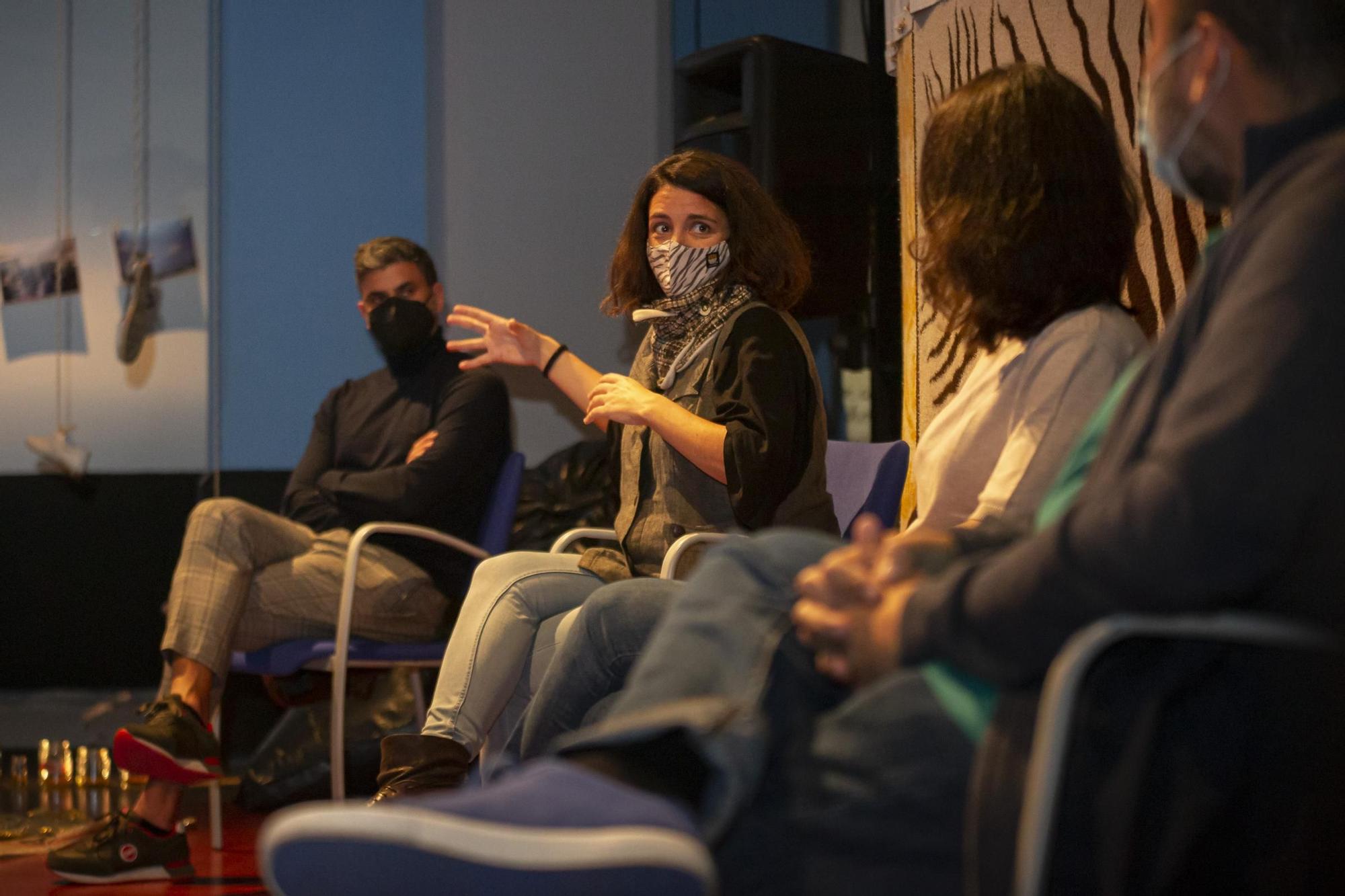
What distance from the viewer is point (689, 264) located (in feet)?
7.76

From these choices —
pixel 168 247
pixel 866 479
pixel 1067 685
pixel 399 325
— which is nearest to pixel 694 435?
pixel 866 479

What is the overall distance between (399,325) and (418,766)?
64.4 inches

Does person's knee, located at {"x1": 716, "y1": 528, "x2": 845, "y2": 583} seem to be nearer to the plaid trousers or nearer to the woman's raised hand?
the woman's raised hand

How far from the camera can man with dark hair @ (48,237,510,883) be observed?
2.53 meters

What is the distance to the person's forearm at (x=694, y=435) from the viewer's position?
2.11m

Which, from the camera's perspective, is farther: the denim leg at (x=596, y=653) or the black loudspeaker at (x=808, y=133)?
the black loudspeaker at (x=808, y=133)

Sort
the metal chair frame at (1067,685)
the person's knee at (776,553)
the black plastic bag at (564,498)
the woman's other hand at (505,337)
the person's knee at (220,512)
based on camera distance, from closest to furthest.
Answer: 1. the metal chair frame at (1067,685)
2. the person's knee at (776,553)
3. the woman's other hand at (505,337)
4. the person's knee at (220,512)
5. the black plastic bag at (564,498)

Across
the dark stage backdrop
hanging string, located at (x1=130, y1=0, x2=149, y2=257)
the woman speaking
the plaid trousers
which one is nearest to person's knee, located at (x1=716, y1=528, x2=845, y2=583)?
the woman speaking

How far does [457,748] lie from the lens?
1930mm

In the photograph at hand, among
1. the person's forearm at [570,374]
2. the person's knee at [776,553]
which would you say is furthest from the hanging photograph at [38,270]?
the person's knee at [776,553]

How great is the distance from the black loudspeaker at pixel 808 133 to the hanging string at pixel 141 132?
2032 mm

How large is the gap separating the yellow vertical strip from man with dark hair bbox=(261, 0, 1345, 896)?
209 cm

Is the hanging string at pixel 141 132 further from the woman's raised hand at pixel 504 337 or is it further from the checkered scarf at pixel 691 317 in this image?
the checkered scarf at pixel 691 317

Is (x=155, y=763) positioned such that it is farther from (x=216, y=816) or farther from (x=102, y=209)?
(x=102, y=209)
